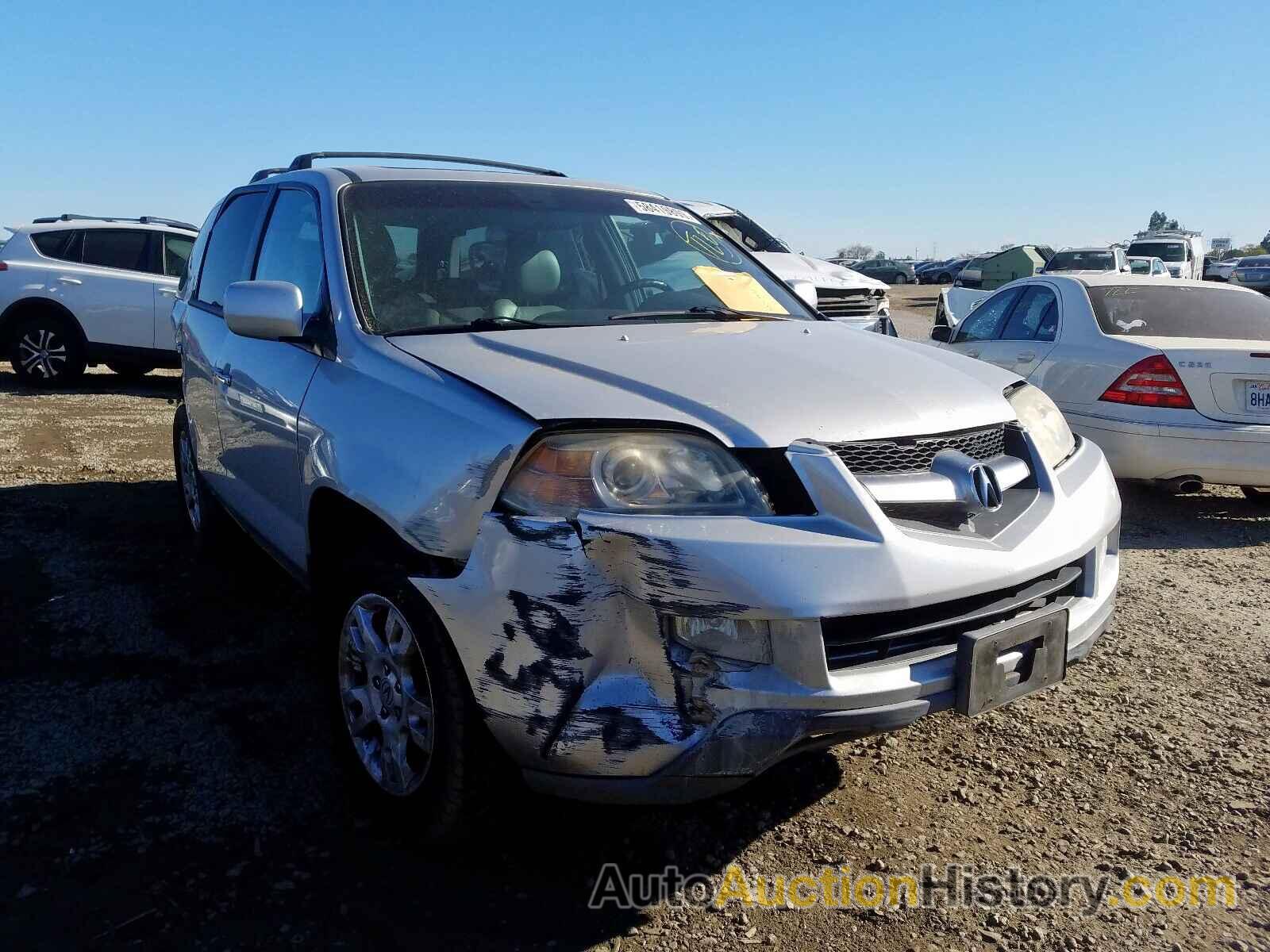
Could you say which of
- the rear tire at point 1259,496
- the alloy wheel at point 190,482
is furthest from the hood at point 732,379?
the rear tire at point 1259,496

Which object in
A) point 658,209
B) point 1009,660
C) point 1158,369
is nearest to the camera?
point 1009,660

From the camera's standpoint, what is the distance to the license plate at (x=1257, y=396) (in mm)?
5754

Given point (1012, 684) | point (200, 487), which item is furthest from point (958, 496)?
point (200, 487)

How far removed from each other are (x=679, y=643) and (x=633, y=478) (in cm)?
38

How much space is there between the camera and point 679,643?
7.22 feet

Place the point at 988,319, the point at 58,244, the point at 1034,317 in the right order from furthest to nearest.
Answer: the point at 58,244
the point at 988,319
the point at 1034,317

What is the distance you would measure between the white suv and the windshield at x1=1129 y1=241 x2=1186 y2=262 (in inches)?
1073

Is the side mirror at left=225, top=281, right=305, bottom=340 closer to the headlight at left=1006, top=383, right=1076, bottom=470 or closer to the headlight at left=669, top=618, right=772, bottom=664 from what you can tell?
the headlight at left=669, top=618, right=772, bottom=664

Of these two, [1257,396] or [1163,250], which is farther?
[1163,250]

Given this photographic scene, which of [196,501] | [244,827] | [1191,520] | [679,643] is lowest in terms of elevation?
[244,827]

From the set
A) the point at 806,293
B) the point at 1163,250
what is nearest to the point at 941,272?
the point at 1163,250

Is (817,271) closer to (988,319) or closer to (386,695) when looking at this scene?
(988,319)

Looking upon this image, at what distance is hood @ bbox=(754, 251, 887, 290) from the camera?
10.6 metres

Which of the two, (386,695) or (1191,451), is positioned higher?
(1191,451)
